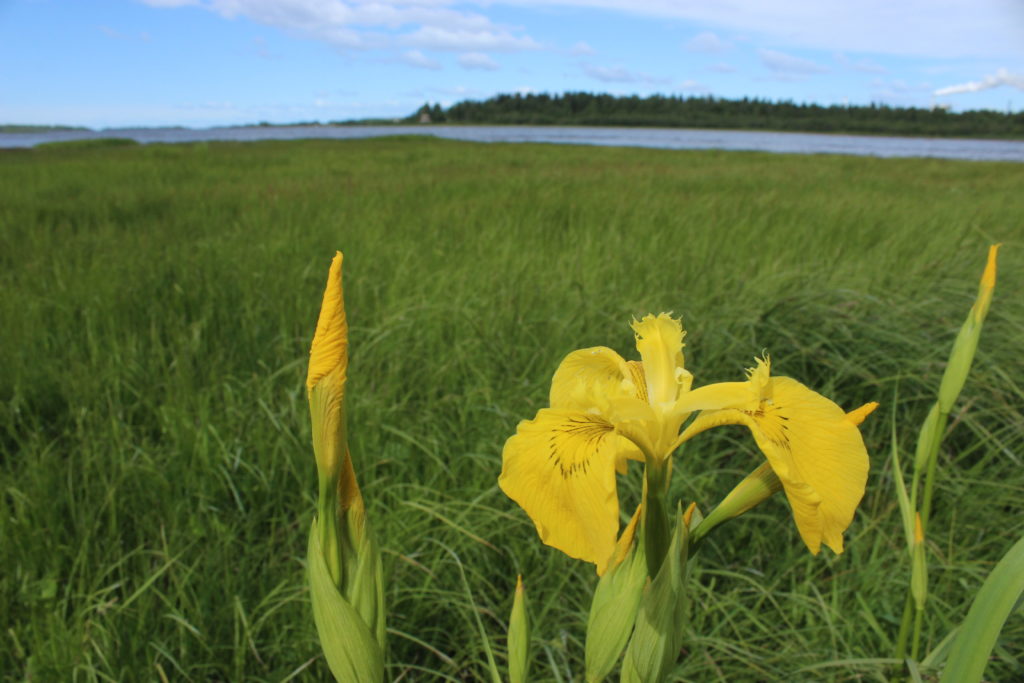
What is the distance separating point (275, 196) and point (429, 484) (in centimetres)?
487

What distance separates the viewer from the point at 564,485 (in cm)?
55

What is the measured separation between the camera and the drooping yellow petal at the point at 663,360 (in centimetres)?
64

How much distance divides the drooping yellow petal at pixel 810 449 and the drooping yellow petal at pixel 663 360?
0.22 ft

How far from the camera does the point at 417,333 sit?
2348mm

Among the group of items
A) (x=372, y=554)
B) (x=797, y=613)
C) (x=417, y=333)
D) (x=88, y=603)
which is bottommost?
(x=797, y=613)

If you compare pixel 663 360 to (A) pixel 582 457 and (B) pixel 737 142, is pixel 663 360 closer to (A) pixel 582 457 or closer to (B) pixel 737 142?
(A) pixel 582 457

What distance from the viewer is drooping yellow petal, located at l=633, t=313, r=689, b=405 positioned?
638 mm

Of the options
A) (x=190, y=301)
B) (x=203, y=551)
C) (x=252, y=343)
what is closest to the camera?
(x=203, y=551)

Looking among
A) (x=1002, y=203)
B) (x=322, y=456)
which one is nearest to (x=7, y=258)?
(x=322, y=456)

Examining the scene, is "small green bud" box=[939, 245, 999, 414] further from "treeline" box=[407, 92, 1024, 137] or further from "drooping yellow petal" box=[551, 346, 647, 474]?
"treeline" box=[407, 92, 1024, 137]

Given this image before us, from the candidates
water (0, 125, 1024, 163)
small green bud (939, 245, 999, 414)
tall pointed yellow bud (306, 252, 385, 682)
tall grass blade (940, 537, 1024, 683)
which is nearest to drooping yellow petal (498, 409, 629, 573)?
tall pointed yellow bud (306, 252, 385, 682)

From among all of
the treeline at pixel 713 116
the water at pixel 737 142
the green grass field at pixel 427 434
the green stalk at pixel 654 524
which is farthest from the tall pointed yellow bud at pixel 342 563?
the treeline at pixel 713 116

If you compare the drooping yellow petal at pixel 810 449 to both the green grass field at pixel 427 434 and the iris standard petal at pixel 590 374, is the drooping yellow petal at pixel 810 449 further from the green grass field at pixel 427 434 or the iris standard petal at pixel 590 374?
the green grass field at pixel 427 434

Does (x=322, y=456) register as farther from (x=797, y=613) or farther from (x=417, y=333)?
(x=417, y=333)
